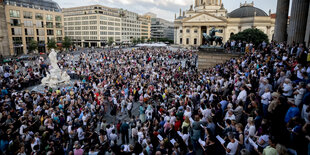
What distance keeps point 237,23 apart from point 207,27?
467 inches

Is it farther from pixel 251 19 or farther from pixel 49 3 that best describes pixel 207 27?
pixel 49 3

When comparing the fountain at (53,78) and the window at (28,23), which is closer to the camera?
the fountain at (53,78)

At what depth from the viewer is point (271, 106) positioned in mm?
5613

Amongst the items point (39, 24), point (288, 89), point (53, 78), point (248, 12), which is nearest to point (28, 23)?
point (39, 24)

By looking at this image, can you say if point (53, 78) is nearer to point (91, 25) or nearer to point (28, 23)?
point (28, 23)

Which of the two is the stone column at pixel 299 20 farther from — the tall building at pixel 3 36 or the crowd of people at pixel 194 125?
the tall building at pixel 3 36

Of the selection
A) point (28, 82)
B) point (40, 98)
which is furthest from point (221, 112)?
point (28, 82)

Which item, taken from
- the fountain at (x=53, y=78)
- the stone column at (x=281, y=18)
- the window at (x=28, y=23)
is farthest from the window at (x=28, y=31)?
the stone column at (x=281, y=18)

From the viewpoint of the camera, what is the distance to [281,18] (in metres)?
17.9

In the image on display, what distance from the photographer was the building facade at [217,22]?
64500 mm

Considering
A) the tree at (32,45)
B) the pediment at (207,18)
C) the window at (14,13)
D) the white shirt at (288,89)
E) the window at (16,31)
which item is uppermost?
the pediment at (207,18)

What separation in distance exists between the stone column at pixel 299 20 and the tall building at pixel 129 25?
82.5 meters

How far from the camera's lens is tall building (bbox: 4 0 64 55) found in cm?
4634

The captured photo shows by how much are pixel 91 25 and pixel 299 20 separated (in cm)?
7572
